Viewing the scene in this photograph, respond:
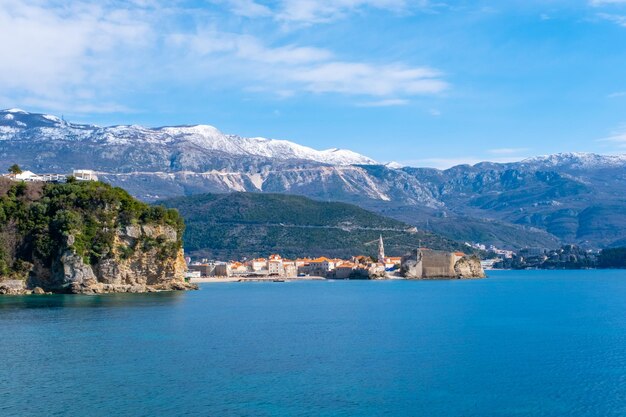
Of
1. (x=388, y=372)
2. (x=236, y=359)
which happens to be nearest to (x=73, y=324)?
(x=236, y=359)

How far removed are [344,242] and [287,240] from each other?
44.5ft

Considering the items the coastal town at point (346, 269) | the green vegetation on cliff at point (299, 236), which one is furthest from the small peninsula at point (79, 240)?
the green vegetation on cliff at point (299, 236)

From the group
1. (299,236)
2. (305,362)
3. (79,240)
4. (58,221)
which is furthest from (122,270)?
(299,236)

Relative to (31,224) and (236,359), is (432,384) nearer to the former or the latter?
(236,359)

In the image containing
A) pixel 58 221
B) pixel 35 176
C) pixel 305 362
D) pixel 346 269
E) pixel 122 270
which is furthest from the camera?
pixel 346 269

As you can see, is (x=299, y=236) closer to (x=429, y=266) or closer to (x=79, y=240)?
(x=429, y=266)

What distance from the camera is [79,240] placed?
226ft

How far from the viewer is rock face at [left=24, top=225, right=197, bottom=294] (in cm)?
6906

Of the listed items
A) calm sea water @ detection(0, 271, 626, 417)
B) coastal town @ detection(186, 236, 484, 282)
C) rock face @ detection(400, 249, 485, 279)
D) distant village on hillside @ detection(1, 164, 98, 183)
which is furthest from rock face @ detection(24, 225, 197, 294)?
rock face @ detection(400, 249, 485, 279)

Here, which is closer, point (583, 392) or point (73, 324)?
point (583, 392)

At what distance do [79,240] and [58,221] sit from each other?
248 cm

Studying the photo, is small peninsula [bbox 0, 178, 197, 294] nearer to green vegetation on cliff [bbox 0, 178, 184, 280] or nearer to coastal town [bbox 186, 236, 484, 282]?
green vegetation on cliff [bbox 0, 178, 184, 280]

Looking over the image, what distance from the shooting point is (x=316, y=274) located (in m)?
143

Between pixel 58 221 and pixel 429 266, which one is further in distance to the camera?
pixel 429 266
